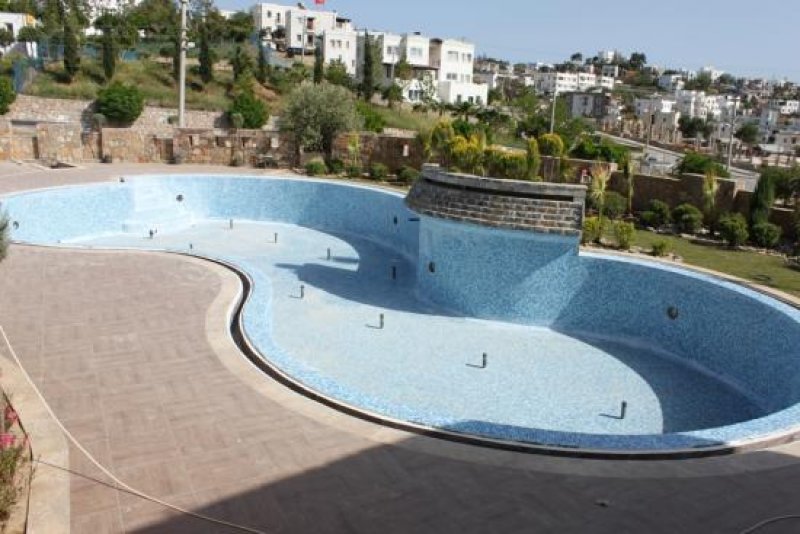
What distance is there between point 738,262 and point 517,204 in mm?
6539

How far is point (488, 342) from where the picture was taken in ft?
43.2

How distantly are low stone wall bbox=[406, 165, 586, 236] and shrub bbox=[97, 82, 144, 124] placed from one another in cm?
3589

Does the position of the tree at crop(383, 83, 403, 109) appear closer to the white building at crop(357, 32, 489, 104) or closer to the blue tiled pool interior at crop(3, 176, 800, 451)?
the white building at crop(357, 32, 489, 104)

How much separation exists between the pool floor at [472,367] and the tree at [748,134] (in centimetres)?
11490

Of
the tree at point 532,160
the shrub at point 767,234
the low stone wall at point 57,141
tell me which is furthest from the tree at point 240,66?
the shrub at point 767,234

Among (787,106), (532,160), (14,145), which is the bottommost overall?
(14,145)

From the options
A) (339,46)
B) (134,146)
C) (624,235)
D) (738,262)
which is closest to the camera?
(738,262)

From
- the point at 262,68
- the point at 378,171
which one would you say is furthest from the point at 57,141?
the point at 262,68

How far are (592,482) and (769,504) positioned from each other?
1535 mm

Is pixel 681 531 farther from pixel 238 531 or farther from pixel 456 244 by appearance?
pixel 456 244

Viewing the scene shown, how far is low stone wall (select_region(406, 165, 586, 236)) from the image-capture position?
44.7 feet

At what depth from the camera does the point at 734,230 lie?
18.3m

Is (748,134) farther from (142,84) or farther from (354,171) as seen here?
(354,171)

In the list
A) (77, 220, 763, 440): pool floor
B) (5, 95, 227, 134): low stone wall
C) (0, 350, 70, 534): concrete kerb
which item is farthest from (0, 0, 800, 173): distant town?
(0, 350, 70, 534): concrete kerb
